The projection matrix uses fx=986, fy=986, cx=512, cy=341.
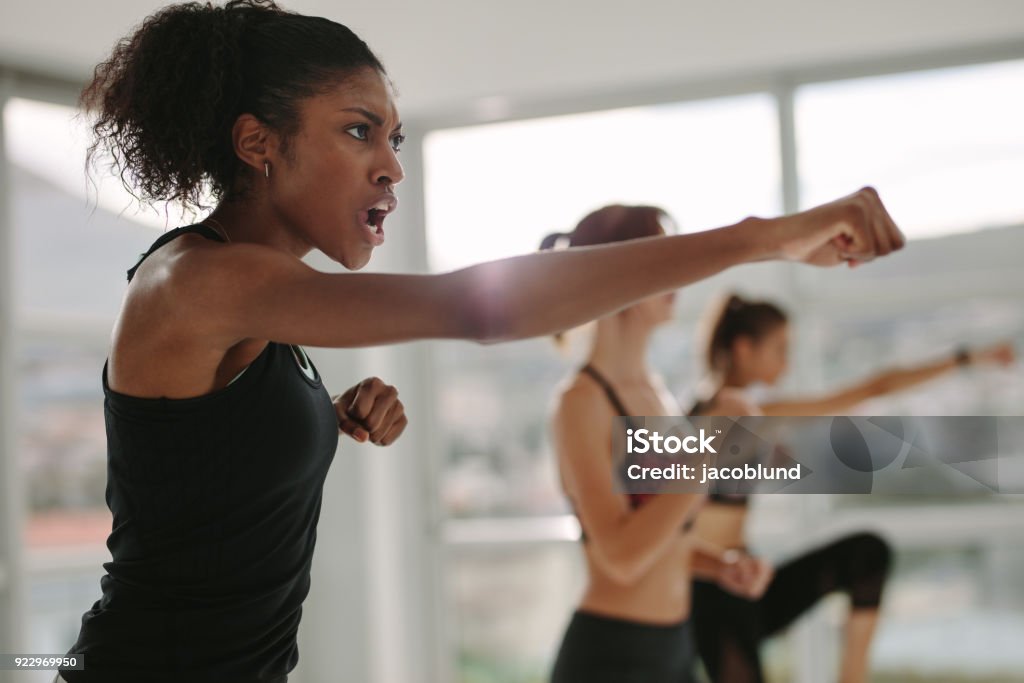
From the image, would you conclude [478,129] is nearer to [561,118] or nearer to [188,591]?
[561,118]

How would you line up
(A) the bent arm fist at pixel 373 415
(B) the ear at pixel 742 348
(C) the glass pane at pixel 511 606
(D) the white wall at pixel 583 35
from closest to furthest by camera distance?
(A) the bent arm fist at pixel 373 415, (D) the white wall at pixel 583 35, (B) the ear at pixel 742 348, (C) the glass pane at pixel 511 606

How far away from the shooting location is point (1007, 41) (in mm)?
2791

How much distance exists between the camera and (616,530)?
155cm

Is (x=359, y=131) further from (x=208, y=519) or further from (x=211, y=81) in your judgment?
(x=208, y=519)

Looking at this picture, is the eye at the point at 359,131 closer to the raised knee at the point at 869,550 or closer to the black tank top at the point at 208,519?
the black tank top at the point at 208,519

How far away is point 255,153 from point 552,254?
0.26m

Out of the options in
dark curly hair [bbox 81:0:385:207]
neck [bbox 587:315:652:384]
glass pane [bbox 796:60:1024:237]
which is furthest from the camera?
glass pane [bbox 796:60:1024:237]

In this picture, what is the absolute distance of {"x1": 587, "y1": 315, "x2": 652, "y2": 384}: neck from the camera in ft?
5.46

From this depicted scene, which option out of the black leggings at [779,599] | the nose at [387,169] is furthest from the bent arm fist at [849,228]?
the black leggings at [779,599]

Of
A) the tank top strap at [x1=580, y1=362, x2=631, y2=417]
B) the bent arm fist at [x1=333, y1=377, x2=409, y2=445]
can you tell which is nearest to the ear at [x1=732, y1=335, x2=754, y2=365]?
the tank top strap at [x1=580, y1=362, x2=631, y2=417]

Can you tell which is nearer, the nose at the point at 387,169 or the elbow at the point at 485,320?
the elbow at the point at 485,320

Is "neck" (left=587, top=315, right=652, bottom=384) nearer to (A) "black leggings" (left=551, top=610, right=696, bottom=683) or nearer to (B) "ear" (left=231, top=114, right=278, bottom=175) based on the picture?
(A) "black leggings" (left=551, top=610, right=696, bottom=683)

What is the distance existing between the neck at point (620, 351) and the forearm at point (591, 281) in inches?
38.9

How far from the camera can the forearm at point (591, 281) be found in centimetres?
66
